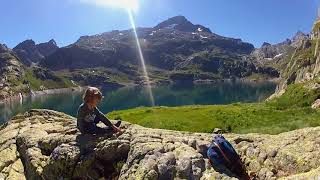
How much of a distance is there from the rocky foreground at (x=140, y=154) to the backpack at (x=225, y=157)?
38 centimetres

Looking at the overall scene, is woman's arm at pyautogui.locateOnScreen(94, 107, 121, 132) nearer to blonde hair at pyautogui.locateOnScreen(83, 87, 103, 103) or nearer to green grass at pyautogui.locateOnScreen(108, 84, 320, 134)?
blonde hair at pyautogui.locateOnScreen(83, 87, 103, 103)

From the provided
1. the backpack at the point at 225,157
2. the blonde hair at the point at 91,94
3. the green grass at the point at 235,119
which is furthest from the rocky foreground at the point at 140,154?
the green grass at the point at 235,119

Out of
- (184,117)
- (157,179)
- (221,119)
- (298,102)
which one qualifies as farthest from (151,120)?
(157,179)

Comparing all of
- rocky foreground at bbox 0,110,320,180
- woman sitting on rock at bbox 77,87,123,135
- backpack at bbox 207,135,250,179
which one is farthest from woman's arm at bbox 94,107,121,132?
backpack at bbox 207,135,250,179

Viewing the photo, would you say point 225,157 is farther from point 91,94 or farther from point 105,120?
point 91,94

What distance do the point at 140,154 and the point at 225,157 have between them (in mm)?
3665

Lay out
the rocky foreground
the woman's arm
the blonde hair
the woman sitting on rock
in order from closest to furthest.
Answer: the rocky foreground → the woman's arm → the woman sitting on rock → the blonde hair

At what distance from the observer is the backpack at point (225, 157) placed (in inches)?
682

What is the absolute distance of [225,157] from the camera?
1758 centimetres

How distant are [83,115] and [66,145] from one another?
5.57 feet

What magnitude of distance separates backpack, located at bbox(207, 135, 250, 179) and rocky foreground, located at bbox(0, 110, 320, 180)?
38 centimetres

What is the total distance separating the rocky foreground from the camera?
17.3 metres

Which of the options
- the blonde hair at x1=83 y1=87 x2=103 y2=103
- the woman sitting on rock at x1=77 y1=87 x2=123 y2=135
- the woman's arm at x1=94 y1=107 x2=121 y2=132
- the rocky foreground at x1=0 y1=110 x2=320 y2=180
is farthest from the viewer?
the blonde hair at x1=83 y1=87 x2=103 y2=103

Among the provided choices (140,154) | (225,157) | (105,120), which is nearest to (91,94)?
(105,120)
